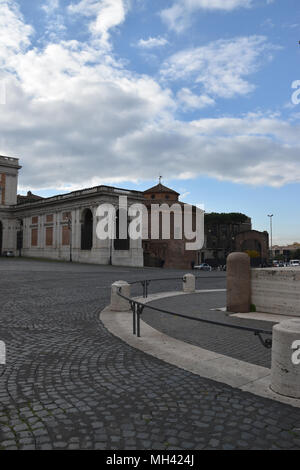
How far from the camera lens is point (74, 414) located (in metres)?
3.72

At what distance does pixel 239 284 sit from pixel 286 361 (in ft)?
22.5

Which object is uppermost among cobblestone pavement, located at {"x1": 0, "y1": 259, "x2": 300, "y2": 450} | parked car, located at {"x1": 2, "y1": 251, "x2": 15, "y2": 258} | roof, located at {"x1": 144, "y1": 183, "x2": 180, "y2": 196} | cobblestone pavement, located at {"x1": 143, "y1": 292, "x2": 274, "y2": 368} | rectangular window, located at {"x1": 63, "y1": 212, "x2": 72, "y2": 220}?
roof, located at {"x1": 144, "y1": 183, "x2": 180, "y2": 196}

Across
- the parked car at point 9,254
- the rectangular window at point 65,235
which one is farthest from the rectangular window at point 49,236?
the parked car at point 9,254

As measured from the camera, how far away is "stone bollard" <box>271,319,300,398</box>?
164 inches

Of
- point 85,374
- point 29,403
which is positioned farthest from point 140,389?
point 29,403

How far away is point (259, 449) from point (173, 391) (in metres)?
1.49

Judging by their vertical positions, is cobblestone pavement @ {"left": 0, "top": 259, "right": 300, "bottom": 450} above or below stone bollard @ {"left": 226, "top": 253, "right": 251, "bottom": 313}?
below

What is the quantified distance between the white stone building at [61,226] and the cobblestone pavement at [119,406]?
38.7 meters

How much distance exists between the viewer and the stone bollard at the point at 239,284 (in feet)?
35.7

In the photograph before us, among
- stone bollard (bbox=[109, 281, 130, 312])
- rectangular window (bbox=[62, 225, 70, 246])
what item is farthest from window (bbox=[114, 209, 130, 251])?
stone bollard (bbox=[109, 281, 130, 312])

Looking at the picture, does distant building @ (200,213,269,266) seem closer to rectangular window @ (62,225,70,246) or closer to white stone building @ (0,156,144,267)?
white stone building @ (0,156,144,267)

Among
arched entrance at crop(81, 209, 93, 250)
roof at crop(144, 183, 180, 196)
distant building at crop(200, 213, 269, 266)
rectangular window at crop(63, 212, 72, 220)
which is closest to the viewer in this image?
arched entrance at crop(81, 209, 93, 250)

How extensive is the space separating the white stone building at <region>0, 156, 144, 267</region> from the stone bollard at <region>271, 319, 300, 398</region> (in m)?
40.3

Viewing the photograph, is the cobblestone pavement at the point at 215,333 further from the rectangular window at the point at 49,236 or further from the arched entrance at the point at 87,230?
the rectangular window at the point at 49,236
